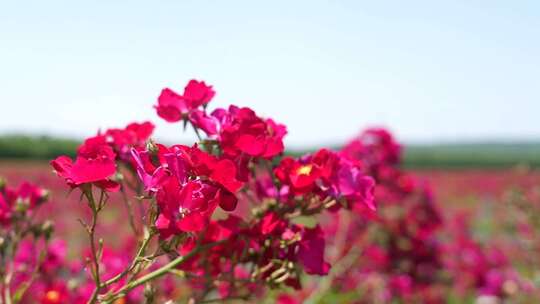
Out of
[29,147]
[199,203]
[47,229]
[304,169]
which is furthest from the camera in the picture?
[29,147]

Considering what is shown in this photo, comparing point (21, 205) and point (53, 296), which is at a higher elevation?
point (21, 205)

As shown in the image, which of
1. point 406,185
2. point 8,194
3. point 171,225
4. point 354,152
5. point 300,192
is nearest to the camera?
point 171,225

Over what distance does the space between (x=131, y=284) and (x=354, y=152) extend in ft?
6.23

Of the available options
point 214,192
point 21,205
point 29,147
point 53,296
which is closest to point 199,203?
point 214,192

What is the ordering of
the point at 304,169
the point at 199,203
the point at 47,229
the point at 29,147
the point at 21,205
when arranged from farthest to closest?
the point at 29,147, the point at 47,229, the point at 21,205, the point at 304,169, the point at 199,203

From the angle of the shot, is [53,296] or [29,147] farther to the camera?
[29,147]

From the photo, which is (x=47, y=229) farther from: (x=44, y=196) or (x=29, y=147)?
(x=29, y=147)

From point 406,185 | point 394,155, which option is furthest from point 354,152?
point 406,185

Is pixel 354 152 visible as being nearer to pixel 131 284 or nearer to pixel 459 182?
pixel 131 284

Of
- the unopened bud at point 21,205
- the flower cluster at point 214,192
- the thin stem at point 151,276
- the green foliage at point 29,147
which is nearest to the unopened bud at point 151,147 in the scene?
the flower cluster at point 214,192

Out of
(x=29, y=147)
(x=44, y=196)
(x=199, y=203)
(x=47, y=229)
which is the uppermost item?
(x=199, y=203)

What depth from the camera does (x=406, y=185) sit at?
337 centimetres

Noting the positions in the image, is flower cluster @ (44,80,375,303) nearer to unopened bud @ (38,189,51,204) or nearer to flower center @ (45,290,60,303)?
unopened bud @ (38,189,51,204)

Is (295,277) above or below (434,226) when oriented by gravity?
above
